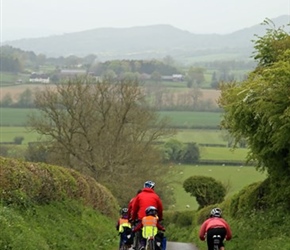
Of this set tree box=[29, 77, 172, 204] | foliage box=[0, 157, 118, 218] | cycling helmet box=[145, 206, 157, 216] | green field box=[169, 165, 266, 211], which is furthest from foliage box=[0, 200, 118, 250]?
green field box=[169, 165, 266, 211]

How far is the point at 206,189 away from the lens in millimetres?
42406

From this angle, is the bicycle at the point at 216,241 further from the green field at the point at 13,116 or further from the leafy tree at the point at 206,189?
the green field at the point at 13,116

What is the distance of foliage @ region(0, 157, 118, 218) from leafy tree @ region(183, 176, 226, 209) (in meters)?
17.0

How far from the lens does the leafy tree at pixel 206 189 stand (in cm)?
4206

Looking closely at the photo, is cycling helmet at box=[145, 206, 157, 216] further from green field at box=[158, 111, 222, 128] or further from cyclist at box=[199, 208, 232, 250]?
green field at box=[158, 111, 222, 128]

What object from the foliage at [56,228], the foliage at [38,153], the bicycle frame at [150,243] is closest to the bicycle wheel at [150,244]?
the bicycle frame at [150,243]

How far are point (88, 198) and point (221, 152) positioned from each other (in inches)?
2419

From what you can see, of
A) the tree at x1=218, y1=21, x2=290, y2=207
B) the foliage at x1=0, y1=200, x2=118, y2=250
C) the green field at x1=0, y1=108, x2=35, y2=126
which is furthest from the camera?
the green field at x1=0, y1=108, x2=35, y2=126

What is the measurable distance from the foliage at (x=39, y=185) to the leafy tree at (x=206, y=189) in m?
17.0

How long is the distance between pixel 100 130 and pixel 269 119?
32991 millimetres

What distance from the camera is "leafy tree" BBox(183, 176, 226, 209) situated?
138 ft

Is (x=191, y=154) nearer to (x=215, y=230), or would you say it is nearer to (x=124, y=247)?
(x=124, y=247)

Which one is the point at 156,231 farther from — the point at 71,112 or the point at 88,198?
the point at 71,112

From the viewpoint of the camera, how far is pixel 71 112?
1965 inches
